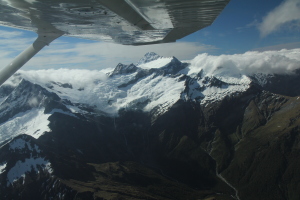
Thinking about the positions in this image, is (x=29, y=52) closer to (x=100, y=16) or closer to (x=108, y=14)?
(x=100, y=16)

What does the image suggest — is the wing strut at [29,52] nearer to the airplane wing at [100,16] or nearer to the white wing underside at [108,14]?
the airplane wing at [100,16]

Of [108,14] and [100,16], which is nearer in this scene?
[108,14]

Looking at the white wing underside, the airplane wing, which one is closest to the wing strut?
the airplane wing

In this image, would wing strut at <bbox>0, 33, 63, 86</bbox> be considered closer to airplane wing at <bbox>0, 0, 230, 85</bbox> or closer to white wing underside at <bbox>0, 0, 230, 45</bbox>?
airplane wing at <bbox>0, 0, 230, 85</bbox>

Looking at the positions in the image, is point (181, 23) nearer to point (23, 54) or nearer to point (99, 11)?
point (99, 11)

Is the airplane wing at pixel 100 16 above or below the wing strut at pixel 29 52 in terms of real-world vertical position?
above

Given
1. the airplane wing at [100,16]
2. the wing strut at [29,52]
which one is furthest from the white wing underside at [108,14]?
the wing strut at [29,52]

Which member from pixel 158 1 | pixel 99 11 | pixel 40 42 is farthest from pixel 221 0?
pixel 40 42

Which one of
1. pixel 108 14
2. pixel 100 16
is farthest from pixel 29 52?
pixel 108 14
